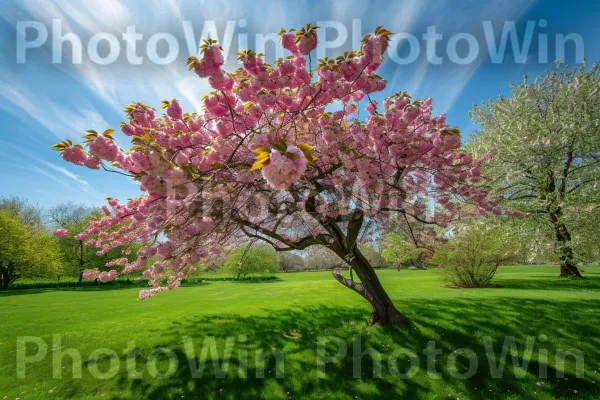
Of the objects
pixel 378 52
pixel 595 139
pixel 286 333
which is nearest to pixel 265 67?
Answer: pixel 378 52

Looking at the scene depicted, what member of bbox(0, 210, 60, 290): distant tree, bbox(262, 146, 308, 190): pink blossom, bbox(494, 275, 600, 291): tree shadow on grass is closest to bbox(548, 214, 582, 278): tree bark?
bbox(494, 275, 600, 291): tree shadow on grass

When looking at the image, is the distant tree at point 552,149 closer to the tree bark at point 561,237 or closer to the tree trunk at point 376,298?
the tree bark at point 561,237

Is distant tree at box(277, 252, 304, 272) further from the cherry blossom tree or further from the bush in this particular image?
the cherry blossom tree

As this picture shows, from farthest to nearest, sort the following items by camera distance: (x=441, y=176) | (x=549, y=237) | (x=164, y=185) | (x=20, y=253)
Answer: (x=20, y=253) → (x=549, y=237) → (x=441, y=176) → (x=164, y=185)

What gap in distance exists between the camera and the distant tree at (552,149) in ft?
40.8

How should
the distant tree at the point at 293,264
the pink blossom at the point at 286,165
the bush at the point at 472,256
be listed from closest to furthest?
the pink blossom at the point at 286,165 → the bush at the point at 472,256 → the distant tree at the point at 293,264

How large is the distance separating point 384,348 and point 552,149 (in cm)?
1409

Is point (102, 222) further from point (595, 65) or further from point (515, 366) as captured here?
point (595, 65)

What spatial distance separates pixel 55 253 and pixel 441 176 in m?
45.4

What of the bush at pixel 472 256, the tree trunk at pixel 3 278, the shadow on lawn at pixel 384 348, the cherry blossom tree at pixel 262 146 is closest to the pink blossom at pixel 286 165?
the cherry blossom tree at pixel 262 146

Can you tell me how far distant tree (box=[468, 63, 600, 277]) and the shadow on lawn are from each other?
562cm

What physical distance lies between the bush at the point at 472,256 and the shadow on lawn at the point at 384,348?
5.28 meters

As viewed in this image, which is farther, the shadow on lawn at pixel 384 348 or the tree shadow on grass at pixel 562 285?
the tree shadow on grass at pixel 562 285

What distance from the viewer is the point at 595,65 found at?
1417cm
